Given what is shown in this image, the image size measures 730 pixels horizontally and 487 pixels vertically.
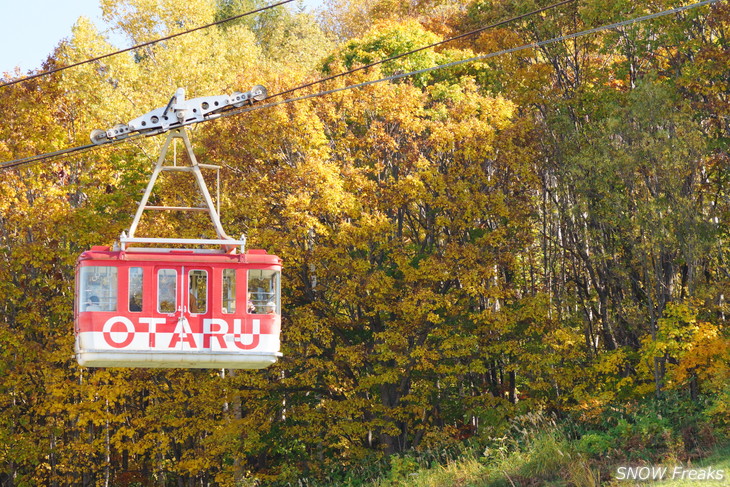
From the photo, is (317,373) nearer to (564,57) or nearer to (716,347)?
(716,347)

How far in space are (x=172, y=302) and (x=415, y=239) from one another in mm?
15427

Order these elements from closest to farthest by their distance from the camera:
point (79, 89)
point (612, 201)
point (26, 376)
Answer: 1. point (612, 201)
2. point (26, 376)
3. point (79, 89)

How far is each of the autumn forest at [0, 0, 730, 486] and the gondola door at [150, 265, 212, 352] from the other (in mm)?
8564

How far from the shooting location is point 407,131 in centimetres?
2892

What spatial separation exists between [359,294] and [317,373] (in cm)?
251

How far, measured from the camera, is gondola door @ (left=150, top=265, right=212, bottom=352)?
55.6 feet

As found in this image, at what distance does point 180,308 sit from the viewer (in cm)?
1708

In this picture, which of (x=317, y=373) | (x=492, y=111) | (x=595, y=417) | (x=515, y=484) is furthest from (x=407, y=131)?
(x=515, y=484)
